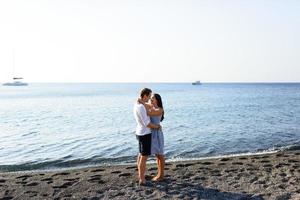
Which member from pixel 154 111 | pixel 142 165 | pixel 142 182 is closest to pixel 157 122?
pixel 154 111

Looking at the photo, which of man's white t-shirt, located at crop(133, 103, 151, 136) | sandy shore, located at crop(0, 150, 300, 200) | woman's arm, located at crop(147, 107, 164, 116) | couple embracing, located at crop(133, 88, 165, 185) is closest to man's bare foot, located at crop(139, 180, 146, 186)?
couple embracing, located at crop(133, 88, 165, 185)

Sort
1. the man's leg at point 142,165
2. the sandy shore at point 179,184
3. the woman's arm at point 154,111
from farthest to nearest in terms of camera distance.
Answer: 1. the man's leg at point 142,165
2. the woman's arm at point 154,111
3. the sandy shore at point 179,184

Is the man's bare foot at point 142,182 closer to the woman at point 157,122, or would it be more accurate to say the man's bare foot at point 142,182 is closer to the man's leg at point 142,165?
the man's leg at point 142,165

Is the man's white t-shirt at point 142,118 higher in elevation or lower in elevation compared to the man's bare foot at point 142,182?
higher

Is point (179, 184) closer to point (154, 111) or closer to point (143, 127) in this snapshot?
point (143, 127)

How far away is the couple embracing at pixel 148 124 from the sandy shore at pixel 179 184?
76 centimetres

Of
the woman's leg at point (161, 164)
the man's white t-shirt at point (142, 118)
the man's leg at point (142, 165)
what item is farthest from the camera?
the woman's leg at point (161, 164)

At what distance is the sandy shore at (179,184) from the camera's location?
29.4ft

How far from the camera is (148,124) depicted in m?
9.25

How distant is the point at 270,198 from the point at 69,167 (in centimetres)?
865

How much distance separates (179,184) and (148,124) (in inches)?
66.4

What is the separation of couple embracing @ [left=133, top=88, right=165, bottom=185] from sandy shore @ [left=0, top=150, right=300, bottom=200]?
762 millimetres

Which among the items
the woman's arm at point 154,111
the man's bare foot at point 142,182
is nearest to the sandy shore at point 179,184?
the man's bare foot at point 142,182

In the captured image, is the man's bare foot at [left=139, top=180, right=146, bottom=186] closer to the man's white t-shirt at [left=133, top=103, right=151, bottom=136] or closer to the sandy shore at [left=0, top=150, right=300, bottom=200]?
the sandy shore at [left=0, top=150, right=300, bottom=200]
